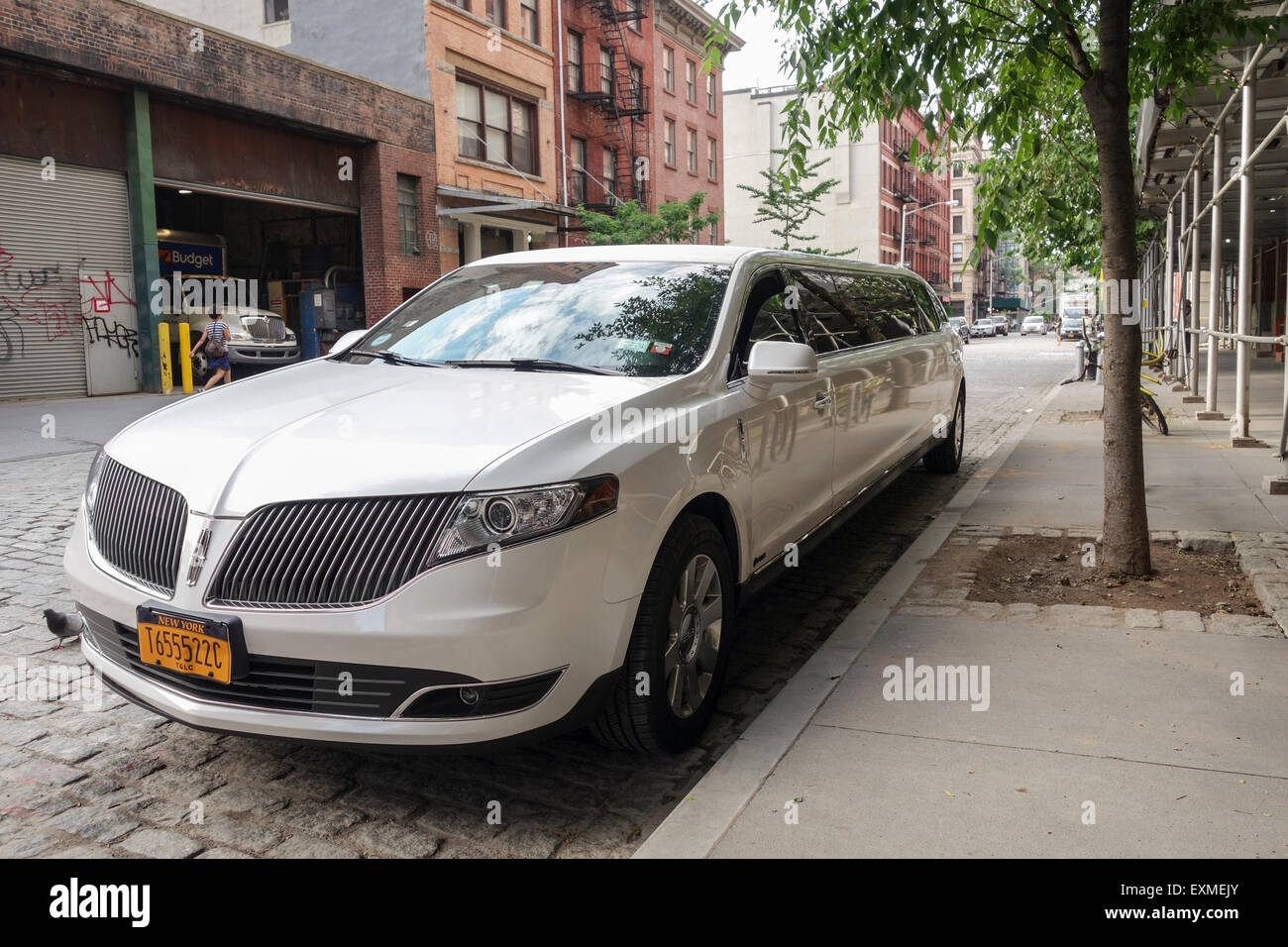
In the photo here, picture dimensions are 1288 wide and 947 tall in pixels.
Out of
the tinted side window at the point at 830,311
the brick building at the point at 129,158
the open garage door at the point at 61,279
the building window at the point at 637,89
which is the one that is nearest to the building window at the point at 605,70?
the building window at the point at 637,89

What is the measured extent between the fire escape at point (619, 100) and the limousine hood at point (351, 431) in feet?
97.5

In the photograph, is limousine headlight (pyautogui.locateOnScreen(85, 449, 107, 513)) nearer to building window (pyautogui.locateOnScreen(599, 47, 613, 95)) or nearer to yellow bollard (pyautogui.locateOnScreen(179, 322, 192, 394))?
yellow bollard (pyautogui.locateOnScreen(179, 322, 192, 394))

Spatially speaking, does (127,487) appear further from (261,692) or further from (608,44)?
(608,44)

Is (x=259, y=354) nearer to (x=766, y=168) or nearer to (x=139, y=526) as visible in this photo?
(x=139, y=526)

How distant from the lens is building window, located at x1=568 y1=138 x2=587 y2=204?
32.3m

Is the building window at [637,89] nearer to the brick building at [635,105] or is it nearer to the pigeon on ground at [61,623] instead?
the brick building at [635,105]

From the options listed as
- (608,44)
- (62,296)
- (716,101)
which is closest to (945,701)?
(62,296)

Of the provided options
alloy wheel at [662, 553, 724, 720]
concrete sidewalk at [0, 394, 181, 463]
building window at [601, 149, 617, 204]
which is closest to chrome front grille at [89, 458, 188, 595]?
alloy wheel at [662, 553, 724, 720]

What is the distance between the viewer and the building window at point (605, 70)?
110ft

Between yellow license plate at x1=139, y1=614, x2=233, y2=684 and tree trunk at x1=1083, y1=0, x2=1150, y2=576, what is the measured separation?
472 cm

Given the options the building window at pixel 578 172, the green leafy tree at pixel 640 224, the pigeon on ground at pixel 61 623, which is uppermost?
the building window at pixel 578 172

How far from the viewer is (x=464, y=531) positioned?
298 cm

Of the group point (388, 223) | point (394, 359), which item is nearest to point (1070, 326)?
point (388, 223)
